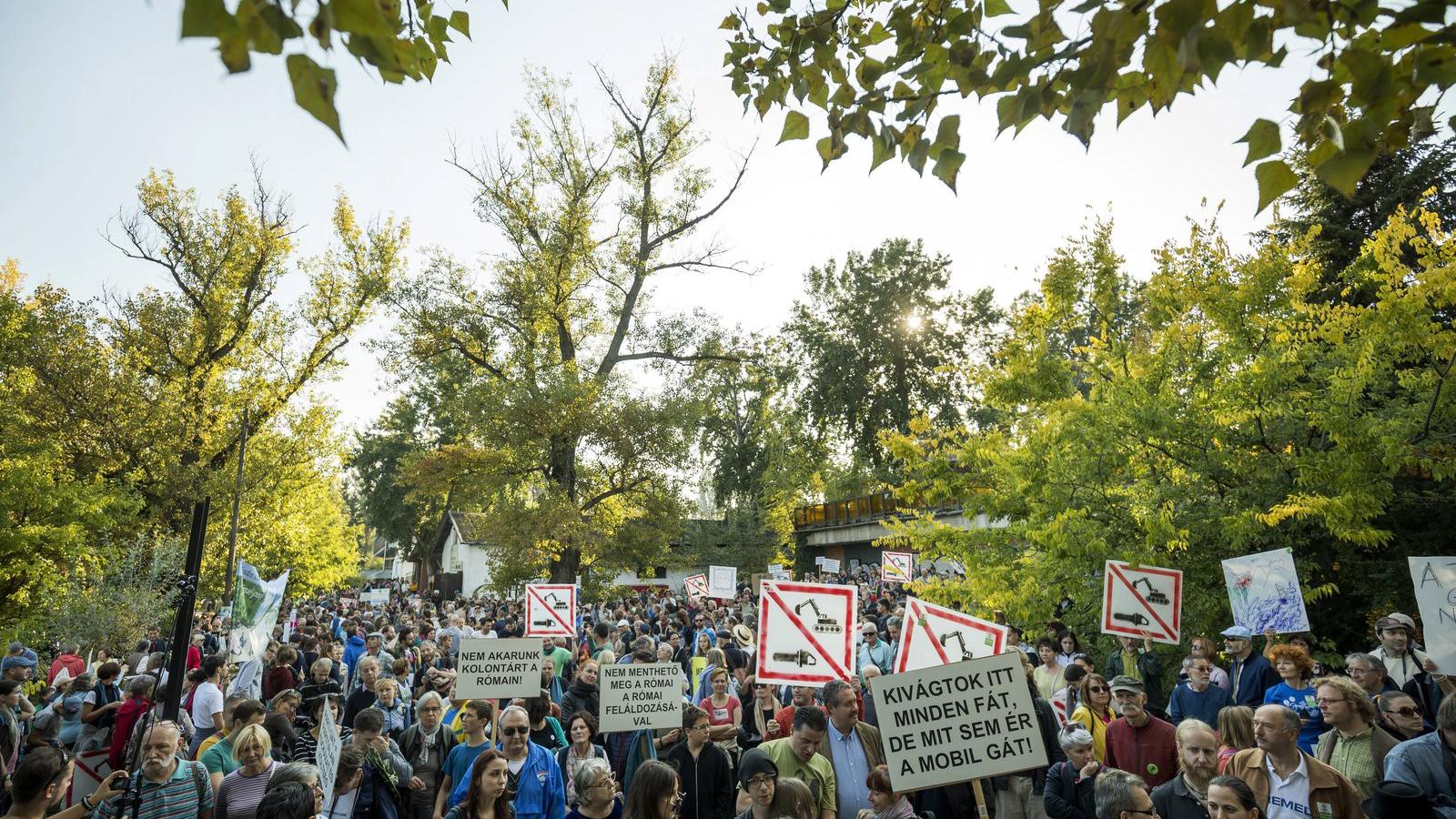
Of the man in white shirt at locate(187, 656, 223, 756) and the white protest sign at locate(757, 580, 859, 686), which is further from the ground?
the white protest sign at locate(757, 580, 859, 686)

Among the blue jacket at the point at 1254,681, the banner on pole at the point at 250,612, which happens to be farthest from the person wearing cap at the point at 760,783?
the banner on pole at the point at 250,612

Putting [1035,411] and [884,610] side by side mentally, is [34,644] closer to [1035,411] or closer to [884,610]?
[884,610]

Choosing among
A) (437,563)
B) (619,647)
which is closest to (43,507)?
(619,647)

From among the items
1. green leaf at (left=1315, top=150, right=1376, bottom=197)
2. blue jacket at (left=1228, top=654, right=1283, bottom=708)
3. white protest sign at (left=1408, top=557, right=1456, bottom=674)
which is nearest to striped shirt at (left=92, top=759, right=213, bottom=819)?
green leaf at (left=1315, top=150, right=1376, bottom=197)

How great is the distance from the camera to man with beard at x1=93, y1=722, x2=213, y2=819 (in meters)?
5.15

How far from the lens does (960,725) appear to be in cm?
505

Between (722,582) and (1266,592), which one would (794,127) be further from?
(722,582)

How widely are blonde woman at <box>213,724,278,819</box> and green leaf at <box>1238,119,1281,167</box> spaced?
6340 millimetres

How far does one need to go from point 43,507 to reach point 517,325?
1350cm

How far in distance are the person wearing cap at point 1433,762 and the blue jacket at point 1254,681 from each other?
3.70 meters

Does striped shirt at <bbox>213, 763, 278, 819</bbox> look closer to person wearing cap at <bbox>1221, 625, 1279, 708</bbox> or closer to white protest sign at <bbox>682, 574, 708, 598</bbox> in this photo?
person wearing cap at <bbox>1221, 625, 1279, 708</bbox>

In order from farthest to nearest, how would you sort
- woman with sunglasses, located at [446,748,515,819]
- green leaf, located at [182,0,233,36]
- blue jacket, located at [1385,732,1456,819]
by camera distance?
1. woman with sunglasses, located at [446,748,515,819]
2. blue jacket, located at [1385,732,1456,819]
3. green leaf, located at [182,0,233,36]

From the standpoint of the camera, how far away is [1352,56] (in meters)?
2.63

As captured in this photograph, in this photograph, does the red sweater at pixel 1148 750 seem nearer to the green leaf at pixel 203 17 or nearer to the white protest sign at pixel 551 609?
the green leaf at pixel 203 17
